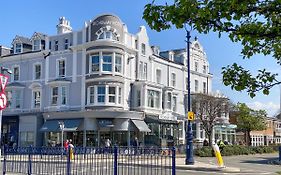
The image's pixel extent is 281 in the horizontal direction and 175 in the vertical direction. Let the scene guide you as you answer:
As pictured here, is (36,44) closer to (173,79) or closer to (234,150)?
(173,79)

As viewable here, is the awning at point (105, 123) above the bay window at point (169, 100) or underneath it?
underneath

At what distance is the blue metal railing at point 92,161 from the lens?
1179 centimetres

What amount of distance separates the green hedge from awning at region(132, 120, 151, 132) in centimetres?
579

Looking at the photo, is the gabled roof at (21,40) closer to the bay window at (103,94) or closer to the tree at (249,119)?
the bay window at (103,94)

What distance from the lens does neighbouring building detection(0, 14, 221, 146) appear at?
39.2 meters

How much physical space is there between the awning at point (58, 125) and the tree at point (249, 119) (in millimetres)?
30979

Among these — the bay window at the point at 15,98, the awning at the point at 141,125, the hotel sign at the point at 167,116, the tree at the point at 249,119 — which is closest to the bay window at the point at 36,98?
the bay window at the point at 15,98

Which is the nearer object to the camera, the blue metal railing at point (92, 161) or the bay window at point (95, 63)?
the blue metal railing at point (92, 161)

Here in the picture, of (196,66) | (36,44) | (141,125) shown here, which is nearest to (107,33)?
(141,125)

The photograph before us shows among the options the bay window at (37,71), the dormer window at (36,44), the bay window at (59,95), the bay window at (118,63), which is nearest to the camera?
the bay window at (118,63)

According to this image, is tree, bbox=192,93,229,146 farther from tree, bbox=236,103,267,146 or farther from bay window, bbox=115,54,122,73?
tree, bbox=236,103,267,146

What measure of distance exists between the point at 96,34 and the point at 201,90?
773 inches

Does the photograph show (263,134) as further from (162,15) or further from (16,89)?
(162,15)

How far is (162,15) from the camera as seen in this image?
18.5 feet
